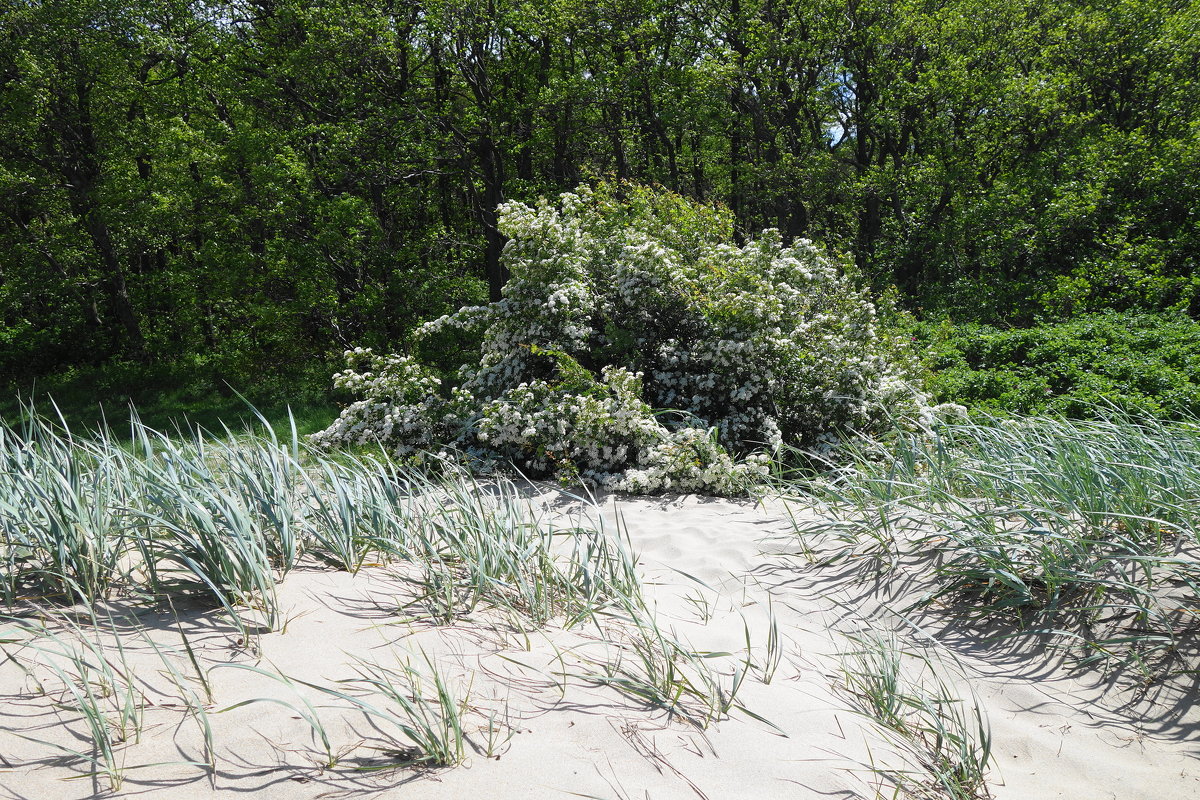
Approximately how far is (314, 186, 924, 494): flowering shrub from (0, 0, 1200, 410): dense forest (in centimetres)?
373

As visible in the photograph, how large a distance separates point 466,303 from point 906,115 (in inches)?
390

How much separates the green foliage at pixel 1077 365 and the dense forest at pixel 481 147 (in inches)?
76.1

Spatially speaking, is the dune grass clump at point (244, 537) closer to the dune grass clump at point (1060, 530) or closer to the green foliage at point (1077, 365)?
the dune grass clump at point (1060, 530)

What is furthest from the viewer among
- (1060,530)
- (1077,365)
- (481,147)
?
(481,147)

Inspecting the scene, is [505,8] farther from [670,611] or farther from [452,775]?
[452,775]

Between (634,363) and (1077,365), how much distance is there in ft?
17.4

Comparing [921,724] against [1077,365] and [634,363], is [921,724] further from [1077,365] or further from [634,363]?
[1077,365]

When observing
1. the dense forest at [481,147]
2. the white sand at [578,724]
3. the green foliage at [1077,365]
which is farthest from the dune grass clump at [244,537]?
the dense forest at [481,147]

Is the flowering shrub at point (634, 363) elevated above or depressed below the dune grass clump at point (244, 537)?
above

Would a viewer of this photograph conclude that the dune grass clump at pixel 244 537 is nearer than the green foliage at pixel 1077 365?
Yes

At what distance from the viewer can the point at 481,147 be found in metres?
12.4

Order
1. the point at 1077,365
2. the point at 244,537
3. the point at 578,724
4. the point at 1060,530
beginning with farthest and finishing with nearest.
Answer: the point at 1077,365, the point at 1060,530, the point at 244,537, the point at 578,724

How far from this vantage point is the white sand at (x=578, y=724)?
1.91 metres

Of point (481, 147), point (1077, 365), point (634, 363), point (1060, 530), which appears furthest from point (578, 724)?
point (481, 147)
